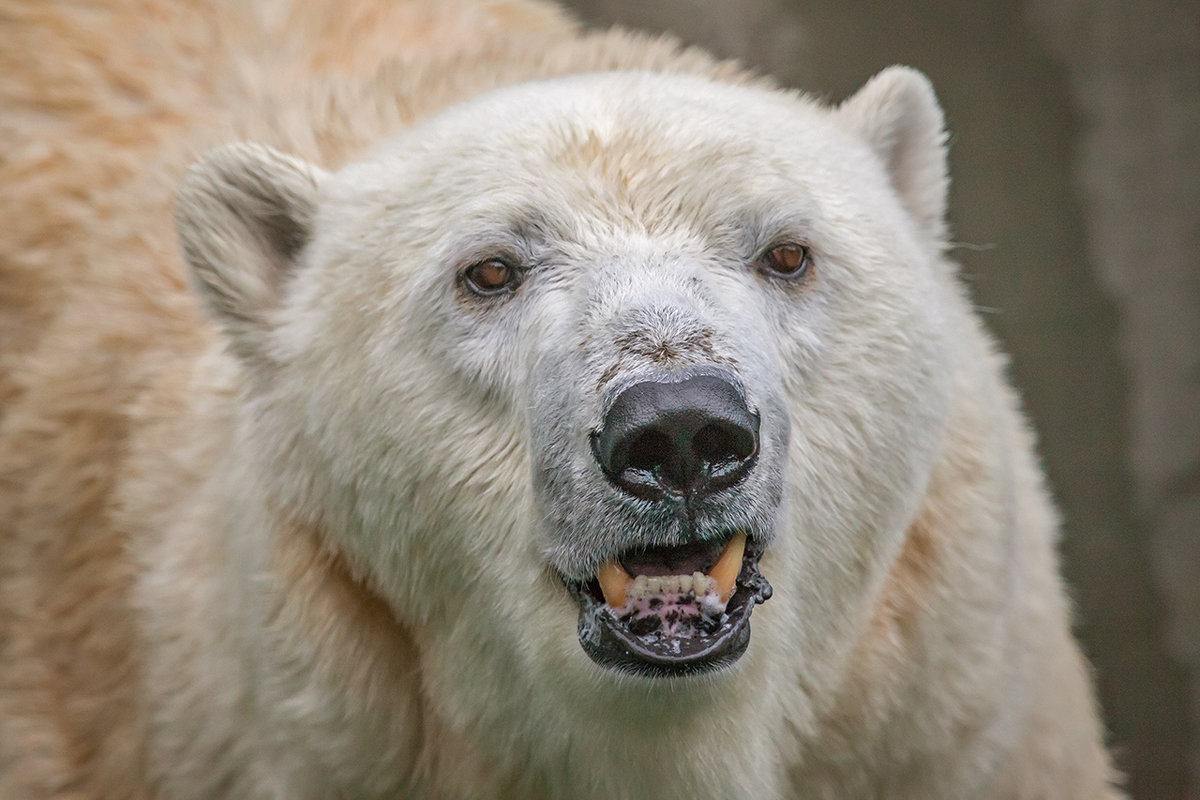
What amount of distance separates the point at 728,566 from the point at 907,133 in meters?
1.18

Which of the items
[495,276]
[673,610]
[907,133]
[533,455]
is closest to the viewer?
[673,610]

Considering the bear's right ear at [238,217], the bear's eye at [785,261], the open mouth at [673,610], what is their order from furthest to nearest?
the bear's right ear at [238,217] < the bear's eye at [785,261] < the open mouth at [673,610]

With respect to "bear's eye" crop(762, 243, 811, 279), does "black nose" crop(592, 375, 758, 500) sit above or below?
below

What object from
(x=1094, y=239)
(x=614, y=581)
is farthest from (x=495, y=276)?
(x=1094, y=239)

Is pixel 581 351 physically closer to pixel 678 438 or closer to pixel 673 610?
pixel 678 438

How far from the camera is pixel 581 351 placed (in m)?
2.17

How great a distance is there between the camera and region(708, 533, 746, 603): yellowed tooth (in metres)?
2.15

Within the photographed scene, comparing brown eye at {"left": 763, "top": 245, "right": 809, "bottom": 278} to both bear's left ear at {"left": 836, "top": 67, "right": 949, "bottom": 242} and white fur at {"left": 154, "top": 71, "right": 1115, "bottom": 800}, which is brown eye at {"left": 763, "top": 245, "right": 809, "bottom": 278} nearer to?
white fur at {"left": 154, "top": 71, "right": 1115, "bottom": 800}

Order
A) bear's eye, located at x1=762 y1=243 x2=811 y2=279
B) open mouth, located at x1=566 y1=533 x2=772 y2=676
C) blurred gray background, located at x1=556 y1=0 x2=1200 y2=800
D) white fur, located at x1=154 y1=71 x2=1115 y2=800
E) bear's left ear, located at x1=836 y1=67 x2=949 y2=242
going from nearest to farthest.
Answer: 1. open mouth, located at x1=566 y1=533 x2=772 y2=676
2. white fur, located at x1=154 y1=71 x2=1115 y2=800
3. bear's eye, located at x1=762 y1=243 x2=811 y2=279
4. bear's left ear, located at x1=836 y1=67 x2=949 y2=242
5. blurred gray background, located at x1=556 y1=0 x2=1200 y2=800

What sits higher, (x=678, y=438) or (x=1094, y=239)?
(x=1094, y=239)

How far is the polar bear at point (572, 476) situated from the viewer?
2172 mm

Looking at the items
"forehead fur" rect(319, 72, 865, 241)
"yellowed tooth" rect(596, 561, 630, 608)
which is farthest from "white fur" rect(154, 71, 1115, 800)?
"yellowed tooth" rect(596, 561, 630, 608)

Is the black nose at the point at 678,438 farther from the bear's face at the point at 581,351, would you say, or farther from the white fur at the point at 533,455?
the white fur at the point at 533,455

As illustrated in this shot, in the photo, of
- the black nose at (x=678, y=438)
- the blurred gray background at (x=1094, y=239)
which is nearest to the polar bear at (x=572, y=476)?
the black nose at (x=678, y=438)
